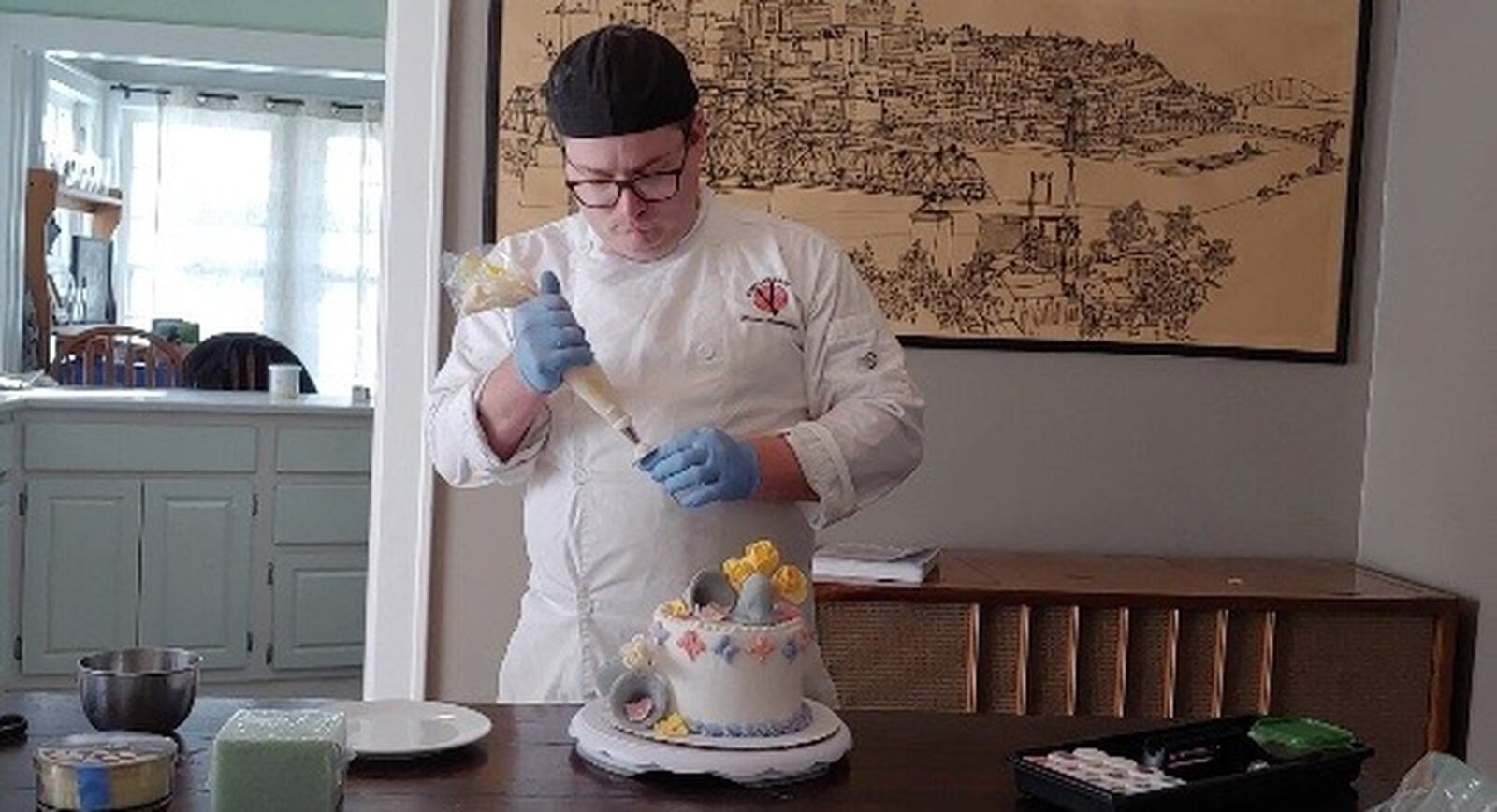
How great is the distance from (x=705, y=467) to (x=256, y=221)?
6166 millimetres

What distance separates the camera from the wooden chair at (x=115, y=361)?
5.24 meters

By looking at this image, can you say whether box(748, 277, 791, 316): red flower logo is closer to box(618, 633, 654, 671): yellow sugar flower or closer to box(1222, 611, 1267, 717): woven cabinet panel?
box(618, 633, 654, 671): yellow sugar flower

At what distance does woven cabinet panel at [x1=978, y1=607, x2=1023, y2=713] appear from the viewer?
2662mm

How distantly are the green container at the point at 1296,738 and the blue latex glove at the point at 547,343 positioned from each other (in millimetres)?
736

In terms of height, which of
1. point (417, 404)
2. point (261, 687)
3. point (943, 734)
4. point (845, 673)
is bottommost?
point (261, 687)

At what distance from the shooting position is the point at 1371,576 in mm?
2965

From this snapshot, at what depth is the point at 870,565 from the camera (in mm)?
2676

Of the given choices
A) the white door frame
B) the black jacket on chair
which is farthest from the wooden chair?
the white door frame

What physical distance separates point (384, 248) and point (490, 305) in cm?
139

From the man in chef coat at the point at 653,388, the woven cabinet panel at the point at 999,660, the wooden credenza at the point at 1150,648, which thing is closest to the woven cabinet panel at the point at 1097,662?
the wooden credenza at the point at 1150,648

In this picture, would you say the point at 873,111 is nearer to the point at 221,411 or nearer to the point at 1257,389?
the point at 1257,389

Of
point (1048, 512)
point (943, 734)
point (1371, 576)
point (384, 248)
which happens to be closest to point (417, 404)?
point (384, 248)

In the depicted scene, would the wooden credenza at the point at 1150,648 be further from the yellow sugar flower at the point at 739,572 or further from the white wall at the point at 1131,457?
the yellow sugar flower at the point at 739,572

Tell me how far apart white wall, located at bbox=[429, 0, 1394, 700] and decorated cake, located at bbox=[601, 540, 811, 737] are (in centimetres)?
160
